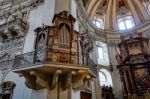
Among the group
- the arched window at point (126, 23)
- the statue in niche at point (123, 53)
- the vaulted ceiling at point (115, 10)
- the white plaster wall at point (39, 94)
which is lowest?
the white plaster wall at point (39, 94)

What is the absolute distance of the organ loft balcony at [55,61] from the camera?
265 inches

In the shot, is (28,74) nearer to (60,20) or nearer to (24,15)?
(60,20)

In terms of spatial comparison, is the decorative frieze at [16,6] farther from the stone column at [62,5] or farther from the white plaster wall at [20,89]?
the white plaster wall at [20,89]

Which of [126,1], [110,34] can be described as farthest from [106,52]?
[126,1]

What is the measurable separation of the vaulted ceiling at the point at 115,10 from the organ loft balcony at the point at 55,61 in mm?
10014

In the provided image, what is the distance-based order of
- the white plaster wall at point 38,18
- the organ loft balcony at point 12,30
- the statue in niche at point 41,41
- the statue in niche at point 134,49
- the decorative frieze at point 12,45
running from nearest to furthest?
1. the statue in niche at point 41,41
2. the white plaster wall at point 38,18
3. the decorative frieze at point 12,45
4. the organ loft balcony at point 12,30
5. the statue in niche at point 134,49

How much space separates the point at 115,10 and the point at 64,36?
13.3 metres

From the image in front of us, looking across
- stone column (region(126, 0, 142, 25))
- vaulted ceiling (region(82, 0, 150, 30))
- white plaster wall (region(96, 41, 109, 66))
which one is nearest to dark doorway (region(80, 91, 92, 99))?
white plaster wall (region(96, 41, 109, 66))

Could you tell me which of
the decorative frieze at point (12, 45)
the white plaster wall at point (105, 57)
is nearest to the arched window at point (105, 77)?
the white plaster wall at point (105, 57)

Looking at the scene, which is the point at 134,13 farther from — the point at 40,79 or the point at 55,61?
the point at 40,79

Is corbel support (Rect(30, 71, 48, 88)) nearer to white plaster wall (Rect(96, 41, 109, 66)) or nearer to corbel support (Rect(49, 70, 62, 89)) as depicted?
corbel support (Rect(49, 70, 62, 89))

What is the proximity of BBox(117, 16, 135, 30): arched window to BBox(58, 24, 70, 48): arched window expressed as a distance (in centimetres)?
1226

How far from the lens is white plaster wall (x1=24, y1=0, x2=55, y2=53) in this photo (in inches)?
380

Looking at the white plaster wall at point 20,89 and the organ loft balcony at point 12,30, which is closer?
the white plaster wall at point 20,89
